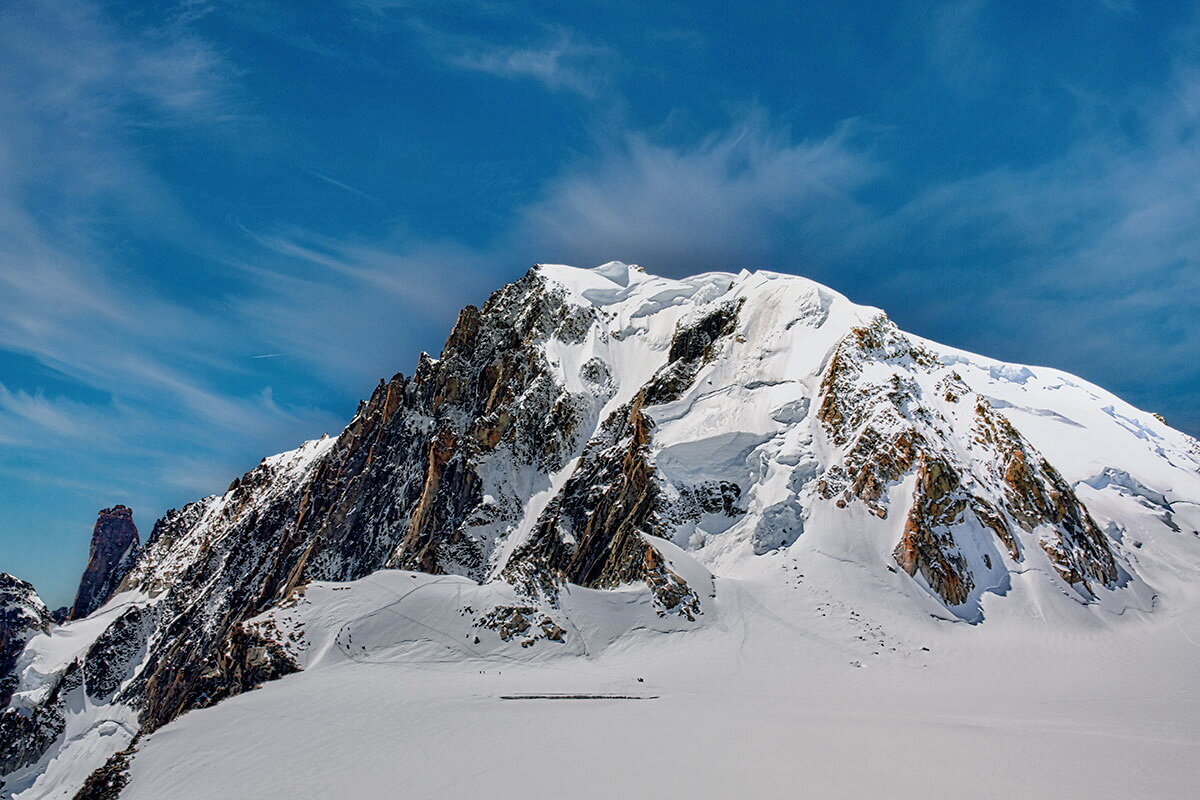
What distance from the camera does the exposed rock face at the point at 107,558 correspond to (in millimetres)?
137625

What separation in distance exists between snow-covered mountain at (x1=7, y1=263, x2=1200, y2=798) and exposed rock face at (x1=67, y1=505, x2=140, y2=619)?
5318 centimetres

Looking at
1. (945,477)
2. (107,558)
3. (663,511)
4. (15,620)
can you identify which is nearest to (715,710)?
(663,511)

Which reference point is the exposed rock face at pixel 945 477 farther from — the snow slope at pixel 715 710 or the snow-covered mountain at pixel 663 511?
the snow slope at pixel 715 710

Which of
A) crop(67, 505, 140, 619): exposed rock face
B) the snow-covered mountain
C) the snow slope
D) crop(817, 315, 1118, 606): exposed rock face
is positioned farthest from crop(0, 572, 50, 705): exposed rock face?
crop(817, 315, 1118, 606): exposed rock face

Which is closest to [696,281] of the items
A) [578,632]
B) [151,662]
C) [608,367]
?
[608,367]

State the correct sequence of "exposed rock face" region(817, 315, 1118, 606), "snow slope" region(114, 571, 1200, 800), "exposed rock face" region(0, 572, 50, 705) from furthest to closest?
"exposed rock face" region(0, 572, 50, 705) < "exposed rock face" region(817, 315, 1118, 606) < "snow slope" region(114, 571, 1200, 800)

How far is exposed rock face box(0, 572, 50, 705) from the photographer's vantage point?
91312 mm

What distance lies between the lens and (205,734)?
68.5 ft

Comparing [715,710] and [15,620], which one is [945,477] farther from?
[15,620]

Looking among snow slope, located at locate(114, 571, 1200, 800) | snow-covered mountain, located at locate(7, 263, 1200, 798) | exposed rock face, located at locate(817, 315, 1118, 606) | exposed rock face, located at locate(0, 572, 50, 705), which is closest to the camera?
snow slope, located at locate(114, 571, 1200, 800)

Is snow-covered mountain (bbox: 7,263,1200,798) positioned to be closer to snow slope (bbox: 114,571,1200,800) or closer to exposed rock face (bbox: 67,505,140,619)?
snow slope (bbox: 114,571,1200,800)

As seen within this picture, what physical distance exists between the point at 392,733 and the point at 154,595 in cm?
10915

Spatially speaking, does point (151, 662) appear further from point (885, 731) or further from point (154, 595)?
point (885, 731)

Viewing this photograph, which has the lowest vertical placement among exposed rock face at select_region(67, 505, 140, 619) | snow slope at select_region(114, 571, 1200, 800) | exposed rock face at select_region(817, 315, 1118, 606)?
snow slope at select_region(114, 571, 1200, 800)
